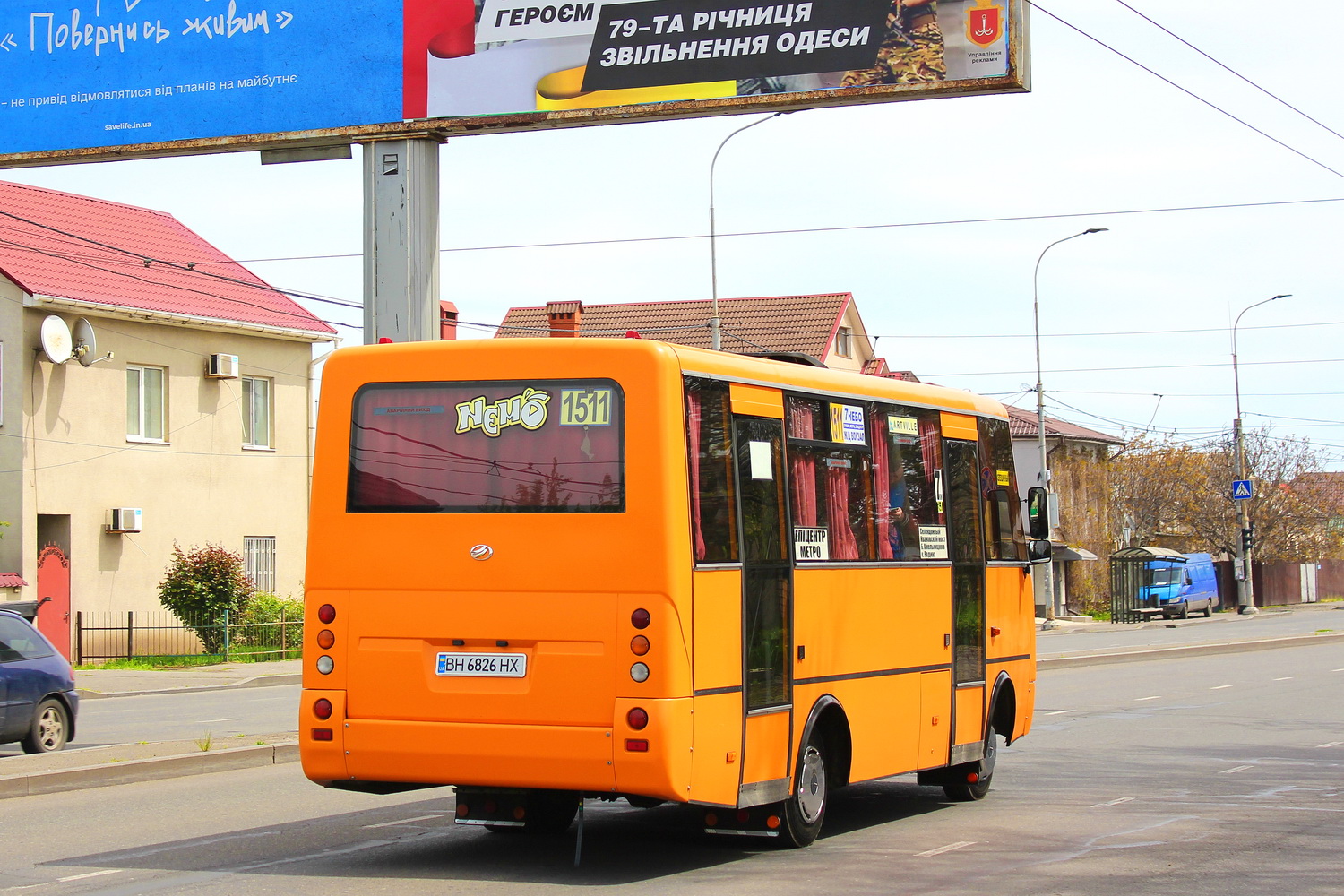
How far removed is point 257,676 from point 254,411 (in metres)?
10.5

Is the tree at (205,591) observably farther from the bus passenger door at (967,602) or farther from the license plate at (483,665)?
the license plate at (483,665)

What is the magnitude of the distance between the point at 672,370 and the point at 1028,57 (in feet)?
30.7

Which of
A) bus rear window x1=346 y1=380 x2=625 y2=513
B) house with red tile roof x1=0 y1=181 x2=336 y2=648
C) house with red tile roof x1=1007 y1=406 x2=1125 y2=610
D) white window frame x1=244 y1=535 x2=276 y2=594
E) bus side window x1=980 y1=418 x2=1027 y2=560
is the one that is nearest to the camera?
bus rear window x1=346 y1=380 x2=625 y2=513

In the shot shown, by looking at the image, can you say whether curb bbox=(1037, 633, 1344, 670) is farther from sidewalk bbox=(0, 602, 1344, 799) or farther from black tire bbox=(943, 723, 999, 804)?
black tire bbox=(943, 723, 999, 804)

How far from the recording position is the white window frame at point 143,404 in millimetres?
34375

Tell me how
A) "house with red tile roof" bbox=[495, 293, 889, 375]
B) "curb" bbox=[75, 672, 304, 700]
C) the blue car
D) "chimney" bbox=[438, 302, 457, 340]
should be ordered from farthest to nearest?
1. "house with red tile roof" bbox=[495, 293, 889, 375]
2. "chimney" bbox=[438, 302, 457, 340]
3. "curb" bbox=[75, 672, 304, 700]
4. the blue car

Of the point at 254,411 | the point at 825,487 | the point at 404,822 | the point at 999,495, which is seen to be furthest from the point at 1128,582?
the point at 825,487

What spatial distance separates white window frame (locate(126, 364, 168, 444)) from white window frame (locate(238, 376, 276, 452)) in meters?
2.13

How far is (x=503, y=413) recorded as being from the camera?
9.15m

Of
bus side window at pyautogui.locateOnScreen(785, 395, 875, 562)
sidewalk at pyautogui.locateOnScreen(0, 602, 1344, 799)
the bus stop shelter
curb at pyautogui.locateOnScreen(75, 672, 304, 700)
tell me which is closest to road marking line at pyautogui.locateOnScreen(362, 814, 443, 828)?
sidewalk at pyautogui.locateOnScreen(0, 602, 1344, 799)

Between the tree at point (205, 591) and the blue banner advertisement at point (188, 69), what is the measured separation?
1494 cm

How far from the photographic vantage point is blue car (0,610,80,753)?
1579cm

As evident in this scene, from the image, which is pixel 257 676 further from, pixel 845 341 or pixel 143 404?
pixel 845 341

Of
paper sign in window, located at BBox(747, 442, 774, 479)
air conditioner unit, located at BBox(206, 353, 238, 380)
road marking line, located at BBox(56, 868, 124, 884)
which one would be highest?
air conditioner unit, located at BBox(206, 353, 238, 380)
